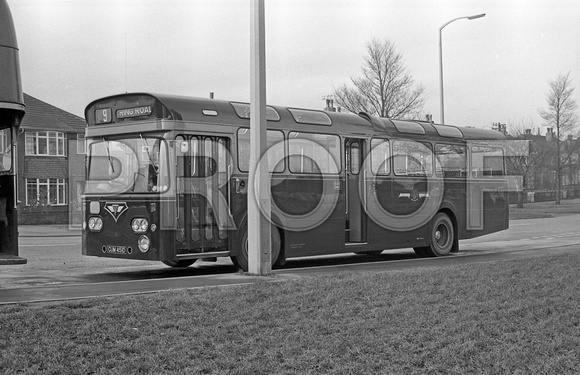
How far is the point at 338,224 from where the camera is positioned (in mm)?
16219

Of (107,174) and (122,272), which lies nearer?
(107,174)

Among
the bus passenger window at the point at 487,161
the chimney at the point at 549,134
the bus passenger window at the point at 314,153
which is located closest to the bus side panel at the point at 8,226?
the bus passenger window at the point at 314,153

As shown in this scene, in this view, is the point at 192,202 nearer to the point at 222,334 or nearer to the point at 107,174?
the point at 107,174

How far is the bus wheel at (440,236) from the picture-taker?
61.4 feet

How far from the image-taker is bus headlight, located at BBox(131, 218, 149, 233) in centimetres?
1316

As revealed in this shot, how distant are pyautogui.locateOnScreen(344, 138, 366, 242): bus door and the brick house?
28.2 metres

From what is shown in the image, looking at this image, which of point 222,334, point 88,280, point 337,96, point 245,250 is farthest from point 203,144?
point 337,96

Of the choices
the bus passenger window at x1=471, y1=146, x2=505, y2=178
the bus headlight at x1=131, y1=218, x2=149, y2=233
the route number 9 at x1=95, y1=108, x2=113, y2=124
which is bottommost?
the bus headlight at x1=131, y1=218, x2=149, y2=233

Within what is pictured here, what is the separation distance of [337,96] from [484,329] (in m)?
31.0

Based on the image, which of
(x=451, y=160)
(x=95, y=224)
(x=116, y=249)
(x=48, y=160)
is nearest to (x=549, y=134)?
(x=48, y=160)

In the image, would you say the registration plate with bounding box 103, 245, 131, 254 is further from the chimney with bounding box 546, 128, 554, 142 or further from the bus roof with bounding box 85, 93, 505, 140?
the chimney with bounding box 546, 128, 554, 142

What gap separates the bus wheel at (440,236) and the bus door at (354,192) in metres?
2.71

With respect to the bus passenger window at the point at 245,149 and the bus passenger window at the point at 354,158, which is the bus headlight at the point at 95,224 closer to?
the bus passenger window at the point at 245,149

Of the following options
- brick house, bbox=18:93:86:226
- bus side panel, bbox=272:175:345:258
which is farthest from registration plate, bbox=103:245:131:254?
brick house, bbox=18:93:86:226
